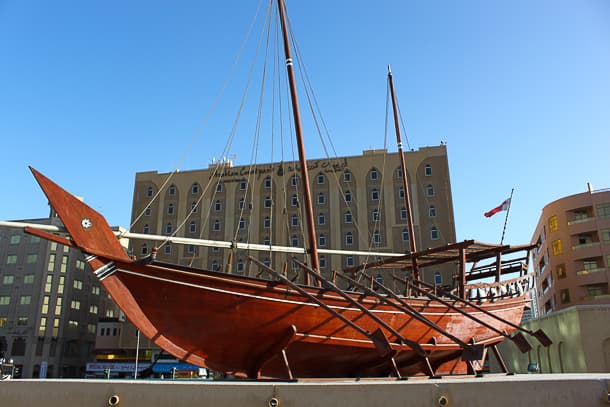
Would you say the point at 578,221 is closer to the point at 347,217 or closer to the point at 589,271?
the point at 589,271

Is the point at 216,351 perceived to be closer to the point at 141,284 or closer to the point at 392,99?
the point at 141,284

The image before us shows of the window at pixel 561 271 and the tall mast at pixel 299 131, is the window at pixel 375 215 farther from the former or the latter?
the tall mast at pixel 299 131

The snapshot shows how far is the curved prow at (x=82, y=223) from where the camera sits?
9.90m

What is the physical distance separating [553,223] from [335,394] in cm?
Answer: 4272

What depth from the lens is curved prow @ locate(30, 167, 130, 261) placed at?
32.5 ft

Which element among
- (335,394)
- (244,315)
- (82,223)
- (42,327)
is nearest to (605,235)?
(244,315)

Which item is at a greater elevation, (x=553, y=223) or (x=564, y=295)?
(x=553, y=223)

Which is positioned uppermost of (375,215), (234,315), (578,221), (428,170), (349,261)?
(428,170)

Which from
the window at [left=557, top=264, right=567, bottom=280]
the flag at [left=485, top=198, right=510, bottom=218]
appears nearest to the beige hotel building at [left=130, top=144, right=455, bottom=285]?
the window at [left=557, top=264, right=567, bottom=280]

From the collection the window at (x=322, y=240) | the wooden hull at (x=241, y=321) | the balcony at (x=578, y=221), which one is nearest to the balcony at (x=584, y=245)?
the balcony at (x=578, y=221)

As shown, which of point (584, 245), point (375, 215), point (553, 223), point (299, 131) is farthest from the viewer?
point (375, 215)

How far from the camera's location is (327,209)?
51469 mm

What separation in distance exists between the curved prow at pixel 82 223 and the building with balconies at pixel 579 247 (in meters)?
35.6

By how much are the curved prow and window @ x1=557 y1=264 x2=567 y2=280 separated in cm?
4188
